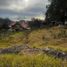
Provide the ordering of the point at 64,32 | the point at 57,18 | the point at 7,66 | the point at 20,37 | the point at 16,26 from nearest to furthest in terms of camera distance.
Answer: the point at 7,66 < the point at 64,32 < the point at 20,37 < the point at 57,18 < the point at 16,26

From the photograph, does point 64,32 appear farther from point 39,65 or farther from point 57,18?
point 39,65

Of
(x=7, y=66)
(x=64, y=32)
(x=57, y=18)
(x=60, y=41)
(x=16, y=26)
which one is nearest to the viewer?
(x=7, y=66)

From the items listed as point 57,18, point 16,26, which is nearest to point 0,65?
point 57,18

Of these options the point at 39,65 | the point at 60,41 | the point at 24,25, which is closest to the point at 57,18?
the point at 24,25

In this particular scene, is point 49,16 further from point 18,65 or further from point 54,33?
point 18,65

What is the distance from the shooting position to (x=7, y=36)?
87.8 metres

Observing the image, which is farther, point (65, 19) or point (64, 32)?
point (65, 19)

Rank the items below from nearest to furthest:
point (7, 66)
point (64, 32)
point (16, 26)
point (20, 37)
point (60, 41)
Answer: point (7, 66) → point (60, 41) → point (64, 32) → point (20, 37) → point (16, 26)

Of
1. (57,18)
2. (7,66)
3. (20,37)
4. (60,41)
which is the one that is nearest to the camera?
(7,66)

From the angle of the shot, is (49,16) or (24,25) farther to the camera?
(24,25)

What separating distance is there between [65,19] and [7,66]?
90701 millimetres

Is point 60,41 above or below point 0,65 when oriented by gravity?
below

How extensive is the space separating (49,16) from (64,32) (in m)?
34.0

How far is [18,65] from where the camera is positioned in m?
21.5
